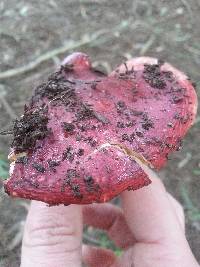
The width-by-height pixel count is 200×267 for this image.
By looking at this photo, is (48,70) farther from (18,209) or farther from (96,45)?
(18,209)

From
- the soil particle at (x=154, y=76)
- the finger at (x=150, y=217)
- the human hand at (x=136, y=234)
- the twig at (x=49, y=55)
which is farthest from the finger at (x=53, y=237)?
the twig at (x=49, y=55)

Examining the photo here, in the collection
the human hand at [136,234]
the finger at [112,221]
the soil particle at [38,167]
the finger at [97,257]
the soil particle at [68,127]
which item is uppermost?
the soil particle at [68,127]

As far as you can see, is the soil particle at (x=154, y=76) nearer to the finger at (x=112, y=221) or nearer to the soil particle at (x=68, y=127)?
the soil particle at (x=68, y=127)

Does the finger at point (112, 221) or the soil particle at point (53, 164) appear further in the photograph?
the finger at point (112, 221)

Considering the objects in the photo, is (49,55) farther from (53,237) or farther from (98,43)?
(53,237)

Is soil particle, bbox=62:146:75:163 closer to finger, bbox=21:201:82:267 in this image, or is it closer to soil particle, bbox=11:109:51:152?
soil particle, bbox=11:109:51:152

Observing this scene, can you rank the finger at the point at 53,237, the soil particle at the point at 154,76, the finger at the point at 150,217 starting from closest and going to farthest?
1. the soil particle at the point at 154,76
2. the finger at the point at 53,237
3. the finger at the point at 150,217
